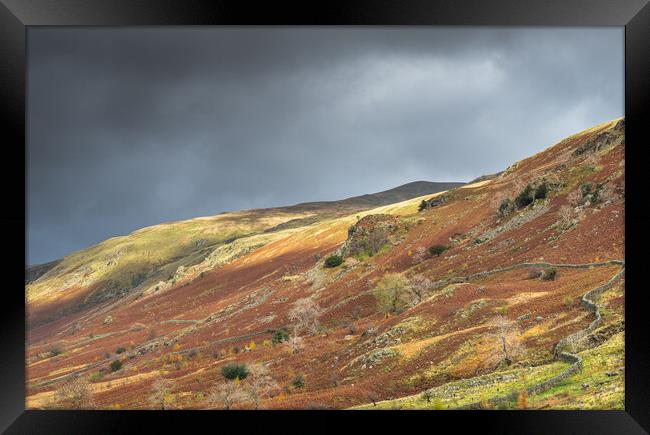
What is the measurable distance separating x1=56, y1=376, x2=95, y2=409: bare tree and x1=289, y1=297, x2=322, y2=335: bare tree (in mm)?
13068

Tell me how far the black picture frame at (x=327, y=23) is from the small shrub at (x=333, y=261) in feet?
110

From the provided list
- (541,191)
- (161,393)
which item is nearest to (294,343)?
(161,393)

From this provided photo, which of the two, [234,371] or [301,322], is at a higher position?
[301,322]

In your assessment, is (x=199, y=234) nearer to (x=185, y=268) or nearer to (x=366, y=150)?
(x=185, y=268)

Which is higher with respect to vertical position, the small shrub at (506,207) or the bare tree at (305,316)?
the small shrub at (506,207)

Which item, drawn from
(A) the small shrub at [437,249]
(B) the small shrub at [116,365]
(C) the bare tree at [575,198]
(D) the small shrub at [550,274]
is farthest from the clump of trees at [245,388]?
(C) the bare tree at [575,198]

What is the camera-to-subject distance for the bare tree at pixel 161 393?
23.4m

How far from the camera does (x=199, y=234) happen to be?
231 feet

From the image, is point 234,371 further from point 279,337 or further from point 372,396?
point 372,396

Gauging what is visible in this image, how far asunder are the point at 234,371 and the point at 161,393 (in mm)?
4350

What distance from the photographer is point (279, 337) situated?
104 feet

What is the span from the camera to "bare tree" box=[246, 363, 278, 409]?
2303 centimetres

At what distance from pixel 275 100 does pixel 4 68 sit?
57451 mm

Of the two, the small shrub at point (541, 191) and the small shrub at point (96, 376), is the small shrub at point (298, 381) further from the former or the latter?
the small shrub at point (541, 191)
